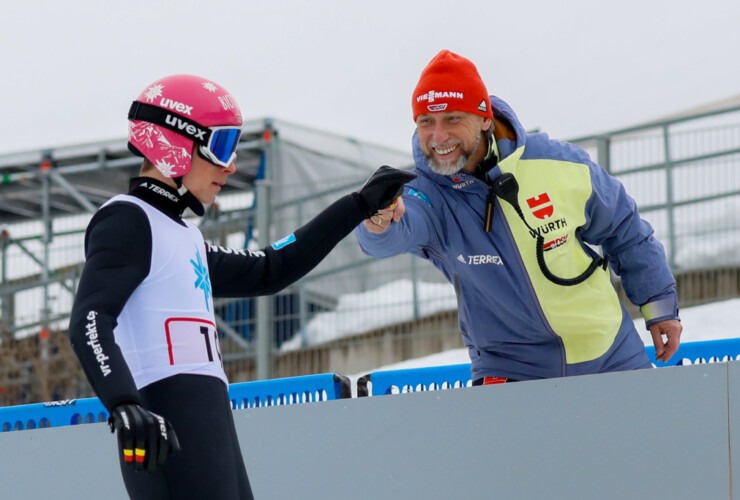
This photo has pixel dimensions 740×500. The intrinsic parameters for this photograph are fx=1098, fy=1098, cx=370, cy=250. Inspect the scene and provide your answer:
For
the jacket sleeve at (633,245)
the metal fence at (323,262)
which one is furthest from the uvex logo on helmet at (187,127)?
the metal fence at (323,262)

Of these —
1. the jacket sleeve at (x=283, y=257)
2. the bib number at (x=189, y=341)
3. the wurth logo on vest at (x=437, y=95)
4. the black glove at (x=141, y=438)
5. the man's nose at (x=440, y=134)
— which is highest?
the wurth logo on vest at (x=437, y=95)

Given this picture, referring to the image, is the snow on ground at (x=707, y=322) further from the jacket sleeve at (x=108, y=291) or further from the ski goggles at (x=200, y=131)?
the jacket sleeve at (x=108, y=291)

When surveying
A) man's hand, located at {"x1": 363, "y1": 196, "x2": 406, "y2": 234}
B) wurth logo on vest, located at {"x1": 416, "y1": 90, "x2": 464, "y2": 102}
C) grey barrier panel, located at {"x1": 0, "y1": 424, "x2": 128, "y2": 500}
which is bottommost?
grey barrier panel, located at {"x1": 0, "y1": 424, "x2": 128, "y2": 500}

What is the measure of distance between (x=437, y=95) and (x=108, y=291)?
1.73 m

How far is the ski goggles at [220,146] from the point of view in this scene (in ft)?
8.86

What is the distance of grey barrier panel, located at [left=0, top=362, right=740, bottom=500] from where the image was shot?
2805 millimetres

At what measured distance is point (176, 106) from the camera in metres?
2.70

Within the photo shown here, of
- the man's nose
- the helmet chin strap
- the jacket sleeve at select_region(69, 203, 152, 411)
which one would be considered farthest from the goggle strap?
the man's nose

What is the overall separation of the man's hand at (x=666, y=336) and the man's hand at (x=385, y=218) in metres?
1.12

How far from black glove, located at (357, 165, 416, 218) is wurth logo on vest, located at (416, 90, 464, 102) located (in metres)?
0.83

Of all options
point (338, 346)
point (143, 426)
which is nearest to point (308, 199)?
point (338, 346)

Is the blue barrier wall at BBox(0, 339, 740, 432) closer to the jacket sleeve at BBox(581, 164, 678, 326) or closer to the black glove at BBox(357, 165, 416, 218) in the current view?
the jacket sleeve at BBox(581, 164, 678, 326)

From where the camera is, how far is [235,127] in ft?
9.05

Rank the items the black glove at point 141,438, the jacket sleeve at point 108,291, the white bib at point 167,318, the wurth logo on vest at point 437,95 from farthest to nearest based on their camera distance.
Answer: the wurth logo on vest at point 437,95 → the white bib at point 167,318 → the jacket sleeve at point 108,291 → the black glove at point 141,438
